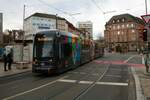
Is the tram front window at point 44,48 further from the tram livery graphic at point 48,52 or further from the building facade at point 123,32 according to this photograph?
the building facade at point 123,32

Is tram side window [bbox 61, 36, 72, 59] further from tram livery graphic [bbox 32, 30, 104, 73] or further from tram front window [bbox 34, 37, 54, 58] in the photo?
tram front window [bbox 34, 37, 54, 58]

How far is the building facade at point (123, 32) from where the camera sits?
400 feet

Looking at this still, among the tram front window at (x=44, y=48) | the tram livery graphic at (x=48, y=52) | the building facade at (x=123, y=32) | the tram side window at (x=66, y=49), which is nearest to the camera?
the tram livery graphic at (x=48, y=52)

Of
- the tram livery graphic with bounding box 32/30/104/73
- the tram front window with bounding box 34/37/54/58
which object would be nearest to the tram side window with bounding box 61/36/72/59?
the tram livery graphic with bounding box 32/30/104/73

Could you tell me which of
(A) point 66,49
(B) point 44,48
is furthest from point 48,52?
(A) point 66,49

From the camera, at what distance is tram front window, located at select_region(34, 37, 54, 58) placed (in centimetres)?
1789

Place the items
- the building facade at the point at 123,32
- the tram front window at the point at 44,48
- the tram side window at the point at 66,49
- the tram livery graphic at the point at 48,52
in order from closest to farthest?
the tram livery graphic at the point at 48,52
the tram front window at the point at 44,48
the tram side window at the point at 66,49
the building facade at the point at 123,32

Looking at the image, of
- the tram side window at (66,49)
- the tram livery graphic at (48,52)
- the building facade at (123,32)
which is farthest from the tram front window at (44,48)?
the building facade at (123,32)

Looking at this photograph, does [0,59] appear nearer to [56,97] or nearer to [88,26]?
[56,97]

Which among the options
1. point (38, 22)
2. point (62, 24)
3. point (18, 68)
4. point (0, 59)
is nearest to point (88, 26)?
point (62, 24)

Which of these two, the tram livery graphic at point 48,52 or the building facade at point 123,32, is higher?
the building facade at point 123,32

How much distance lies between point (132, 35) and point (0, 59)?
322ft

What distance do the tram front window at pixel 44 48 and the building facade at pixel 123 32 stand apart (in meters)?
103

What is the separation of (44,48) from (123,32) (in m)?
114
